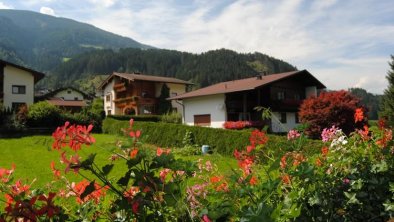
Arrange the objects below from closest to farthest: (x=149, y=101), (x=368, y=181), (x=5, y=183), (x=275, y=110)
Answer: (x=5, y=183) < (x=368, y=181) < (x=275, y=110) < (x=149, y=101)

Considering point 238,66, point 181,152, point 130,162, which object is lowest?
point 181,152

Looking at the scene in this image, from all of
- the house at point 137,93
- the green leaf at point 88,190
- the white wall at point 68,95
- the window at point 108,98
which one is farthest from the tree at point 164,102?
the green leaf at point 88,190

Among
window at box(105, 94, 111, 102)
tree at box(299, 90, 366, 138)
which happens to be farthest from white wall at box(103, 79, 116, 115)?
tree at box(299, 90, 366, 138)

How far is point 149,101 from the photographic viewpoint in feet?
155

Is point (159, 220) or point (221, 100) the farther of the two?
point (221, 100)

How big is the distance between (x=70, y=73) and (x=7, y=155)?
154132mm

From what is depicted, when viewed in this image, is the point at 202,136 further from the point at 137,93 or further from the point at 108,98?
the point at 108,98

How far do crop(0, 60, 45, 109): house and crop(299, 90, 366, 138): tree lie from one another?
32.3 meters

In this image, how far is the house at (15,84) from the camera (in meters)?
40.9

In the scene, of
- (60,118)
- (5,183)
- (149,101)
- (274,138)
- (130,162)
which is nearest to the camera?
(130,162)

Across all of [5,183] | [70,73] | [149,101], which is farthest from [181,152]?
[70,73]

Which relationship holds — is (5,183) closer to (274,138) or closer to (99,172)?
(99,172)

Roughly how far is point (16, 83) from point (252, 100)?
2722 centimetres

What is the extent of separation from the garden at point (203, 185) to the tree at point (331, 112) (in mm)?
20774
